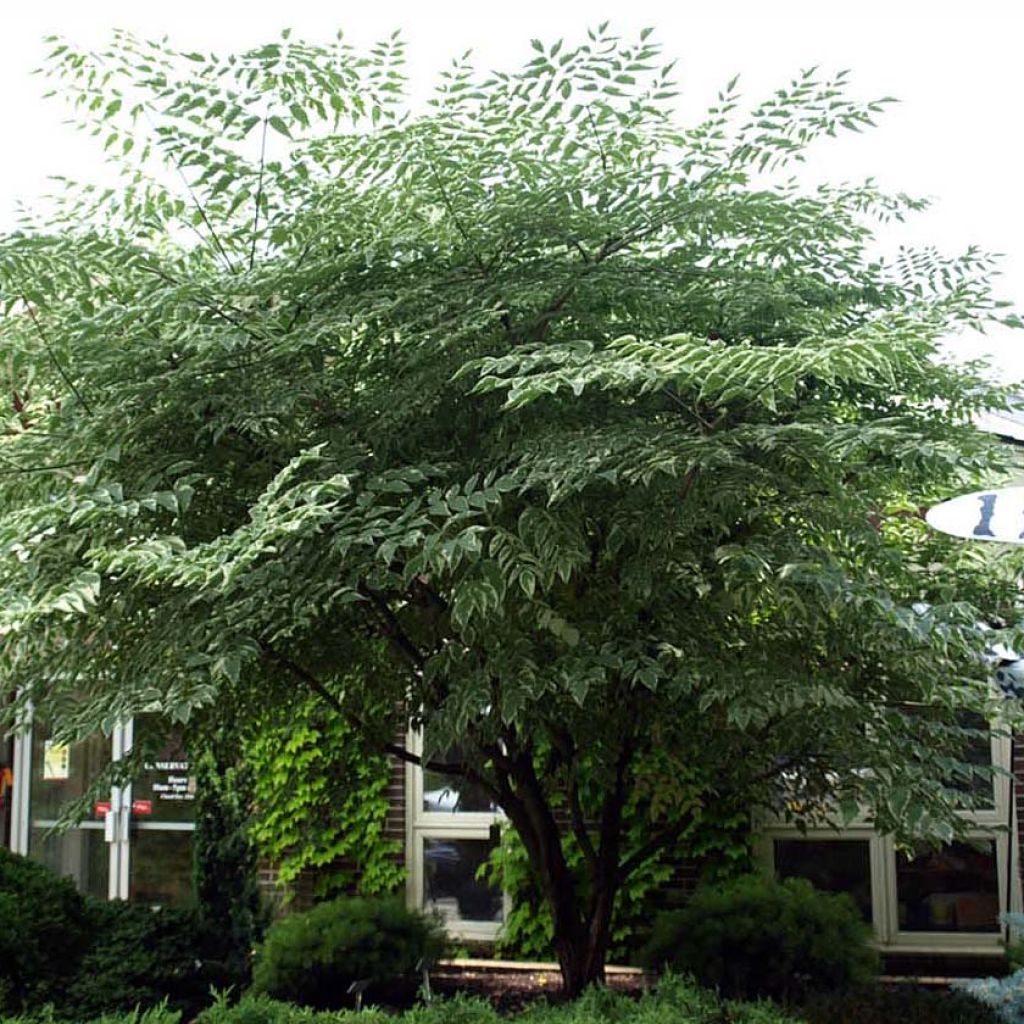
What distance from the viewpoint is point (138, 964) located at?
22.6 ft

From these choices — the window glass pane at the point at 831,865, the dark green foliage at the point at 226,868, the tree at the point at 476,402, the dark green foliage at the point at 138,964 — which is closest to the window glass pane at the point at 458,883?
the dark green foliage at the point at 226,868

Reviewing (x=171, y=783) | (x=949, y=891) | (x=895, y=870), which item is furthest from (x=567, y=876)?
(x=171, y=783)

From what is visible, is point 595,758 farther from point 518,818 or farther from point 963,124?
point 963,124

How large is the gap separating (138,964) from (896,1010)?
3880 millimetres

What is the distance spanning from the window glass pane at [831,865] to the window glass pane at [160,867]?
4452 millimetres

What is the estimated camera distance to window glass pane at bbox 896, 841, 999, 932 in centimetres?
839

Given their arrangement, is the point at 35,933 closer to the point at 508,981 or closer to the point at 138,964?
the point at 138,964

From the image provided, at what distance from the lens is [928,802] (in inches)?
176

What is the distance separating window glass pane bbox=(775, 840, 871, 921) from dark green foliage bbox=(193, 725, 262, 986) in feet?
11.2

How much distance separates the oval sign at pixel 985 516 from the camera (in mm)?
5109

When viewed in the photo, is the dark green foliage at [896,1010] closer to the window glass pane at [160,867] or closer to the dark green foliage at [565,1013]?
the dark green foliage at [565,1013]

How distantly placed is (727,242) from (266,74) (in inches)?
69.6

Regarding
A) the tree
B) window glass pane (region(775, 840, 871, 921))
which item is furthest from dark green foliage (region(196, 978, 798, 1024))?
window glass pane (region(775, 840, 871, 921))

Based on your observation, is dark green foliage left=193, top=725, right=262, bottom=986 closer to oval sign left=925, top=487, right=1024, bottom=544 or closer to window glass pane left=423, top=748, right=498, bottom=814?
window glass pane left=423, top=748, right=498, bottom=814
